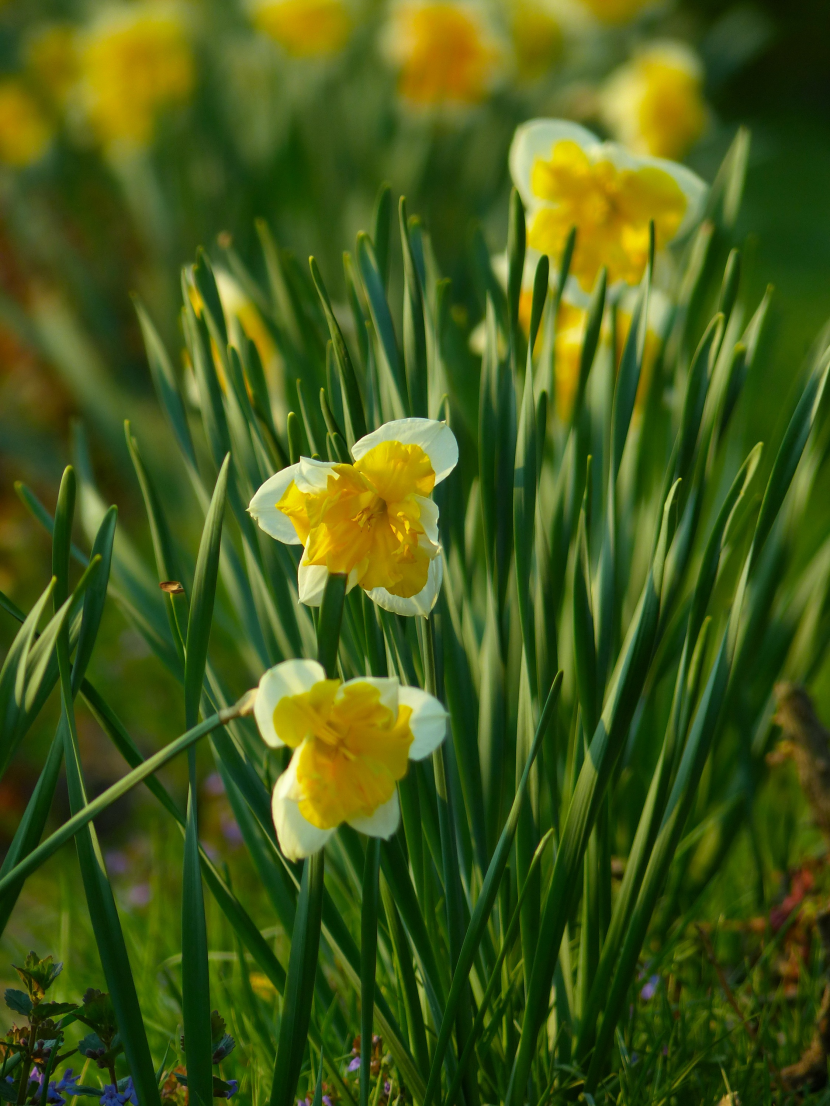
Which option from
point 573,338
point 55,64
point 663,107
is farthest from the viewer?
point 55,64

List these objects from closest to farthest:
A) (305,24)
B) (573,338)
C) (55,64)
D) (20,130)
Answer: (573,338) → (305,24) → (20,130) → (55,64)

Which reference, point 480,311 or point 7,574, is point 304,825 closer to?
point 480,311

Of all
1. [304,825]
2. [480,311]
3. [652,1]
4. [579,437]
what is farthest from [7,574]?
[652,1]

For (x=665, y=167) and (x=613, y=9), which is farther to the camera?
(x=613, y=9)

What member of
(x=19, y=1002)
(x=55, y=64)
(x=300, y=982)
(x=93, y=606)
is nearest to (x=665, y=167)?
(x=93, y=606)

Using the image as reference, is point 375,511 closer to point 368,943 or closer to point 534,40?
point 368,943

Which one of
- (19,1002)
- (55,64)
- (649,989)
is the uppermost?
(55,64)

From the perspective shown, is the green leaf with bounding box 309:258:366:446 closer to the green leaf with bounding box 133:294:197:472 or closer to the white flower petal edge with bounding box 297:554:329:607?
the white flower petal edge with bounding box 297:554:329:607

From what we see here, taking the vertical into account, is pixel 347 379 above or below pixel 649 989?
above
